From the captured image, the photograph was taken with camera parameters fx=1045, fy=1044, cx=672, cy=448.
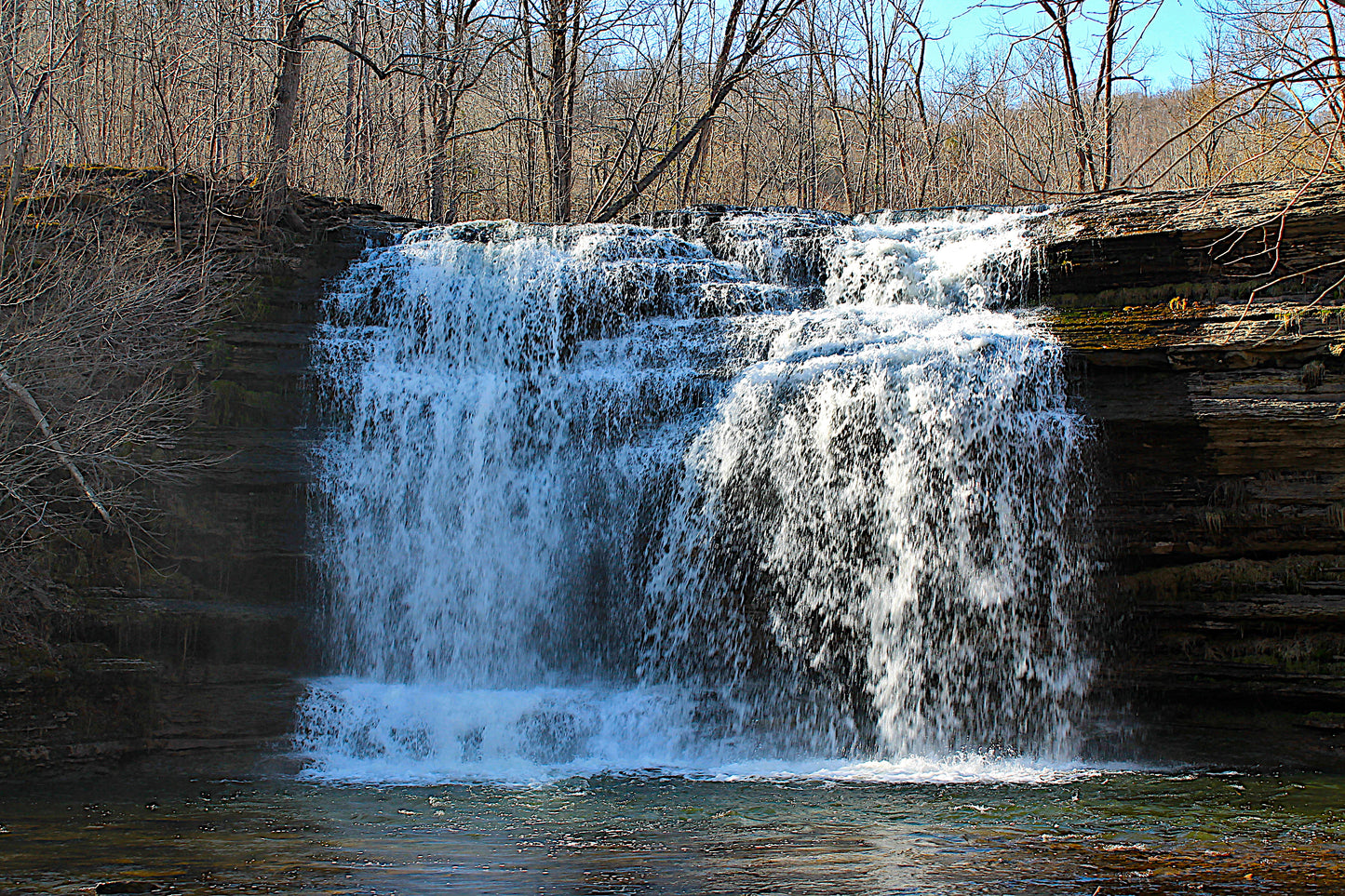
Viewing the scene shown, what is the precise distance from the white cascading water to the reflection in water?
3.42ft

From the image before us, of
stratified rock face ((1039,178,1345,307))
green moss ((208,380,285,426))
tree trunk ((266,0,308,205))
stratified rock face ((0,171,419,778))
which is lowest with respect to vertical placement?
stratified rock face ((0,171,419,778))

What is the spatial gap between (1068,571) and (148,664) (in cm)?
911

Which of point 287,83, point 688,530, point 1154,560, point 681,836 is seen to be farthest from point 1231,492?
point 287,83

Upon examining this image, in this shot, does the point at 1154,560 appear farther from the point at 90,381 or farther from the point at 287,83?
the point at 287,83

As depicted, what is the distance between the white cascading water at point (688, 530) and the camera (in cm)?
998

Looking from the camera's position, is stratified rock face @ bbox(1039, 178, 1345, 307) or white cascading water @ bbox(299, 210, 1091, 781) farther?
stratified rock face @ bbox(1039, 178, 1345, 307)

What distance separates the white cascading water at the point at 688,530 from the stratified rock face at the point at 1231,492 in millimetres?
624

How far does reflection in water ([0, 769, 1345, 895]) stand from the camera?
563 cm

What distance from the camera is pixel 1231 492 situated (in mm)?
10609

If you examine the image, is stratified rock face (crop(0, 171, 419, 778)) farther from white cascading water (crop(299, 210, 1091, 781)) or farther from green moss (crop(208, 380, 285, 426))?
white cascading water (crop(299, 210, 1091, 781))

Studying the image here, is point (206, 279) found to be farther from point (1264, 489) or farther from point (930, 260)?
point (1264, 489)

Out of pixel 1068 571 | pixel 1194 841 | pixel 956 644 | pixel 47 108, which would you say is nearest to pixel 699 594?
pixel 956 644

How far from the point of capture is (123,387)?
11.2 metres

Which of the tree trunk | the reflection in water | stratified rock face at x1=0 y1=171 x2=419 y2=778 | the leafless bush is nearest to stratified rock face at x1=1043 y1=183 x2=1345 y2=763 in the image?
the reflection in water
